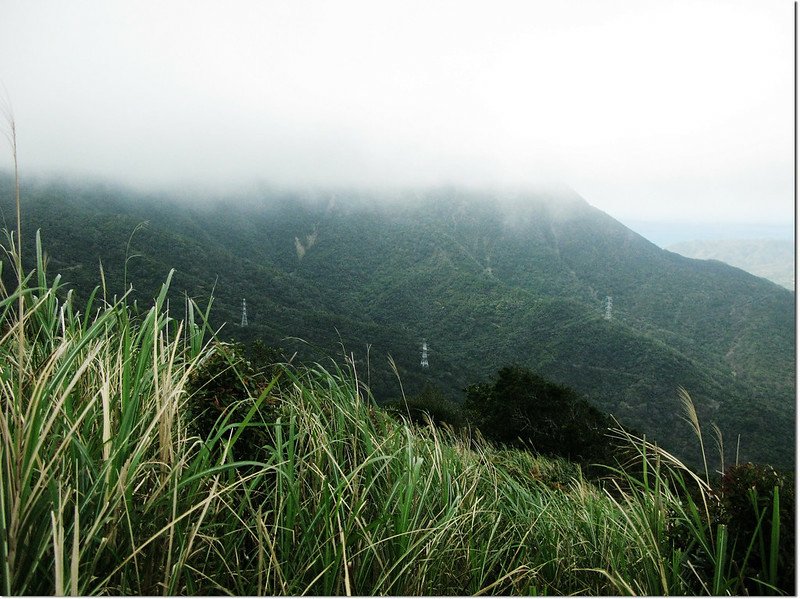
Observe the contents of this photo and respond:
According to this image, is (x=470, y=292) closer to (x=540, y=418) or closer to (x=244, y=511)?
(x=540, y=418)

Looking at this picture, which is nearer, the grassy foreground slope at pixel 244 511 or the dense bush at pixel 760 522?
the grassy foreground slope at pixel 244 511

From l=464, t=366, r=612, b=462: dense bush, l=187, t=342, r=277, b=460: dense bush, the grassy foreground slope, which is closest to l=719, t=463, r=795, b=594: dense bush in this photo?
the grassy foreground slope

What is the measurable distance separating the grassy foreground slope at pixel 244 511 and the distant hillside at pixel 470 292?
515 inches

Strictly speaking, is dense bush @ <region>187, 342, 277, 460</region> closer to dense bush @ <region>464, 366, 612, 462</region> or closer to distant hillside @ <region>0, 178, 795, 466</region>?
dense bush @ <region>464, 366, 612, 462</region>

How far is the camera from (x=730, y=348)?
5266 centimetres

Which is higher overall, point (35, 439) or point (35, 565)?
point (35, 439)

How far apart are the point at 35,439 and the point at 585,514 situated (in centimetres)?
195

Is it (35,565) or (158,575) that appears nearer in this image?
(35,565)

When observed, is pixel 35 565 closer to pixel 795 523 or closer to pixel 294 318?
pixel 795 523

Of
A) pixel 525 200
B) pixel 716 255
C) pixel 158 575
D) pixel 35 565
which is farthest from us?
pixel 716 255

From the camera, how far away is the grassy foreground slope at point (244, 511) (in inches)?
37.1

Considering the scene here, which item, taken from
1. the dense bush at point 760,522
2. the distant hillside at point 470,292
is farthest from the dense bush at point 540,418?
the dense bush at point 760,522

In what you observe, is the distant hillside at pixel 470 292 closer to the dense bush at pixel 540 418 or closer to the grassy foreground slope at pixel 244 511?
the dense bush at pixel 540 418

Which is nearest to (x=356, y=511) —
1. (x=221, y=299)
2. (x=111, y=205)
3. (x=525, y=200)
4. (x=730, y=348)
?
(x=221, y=299)
